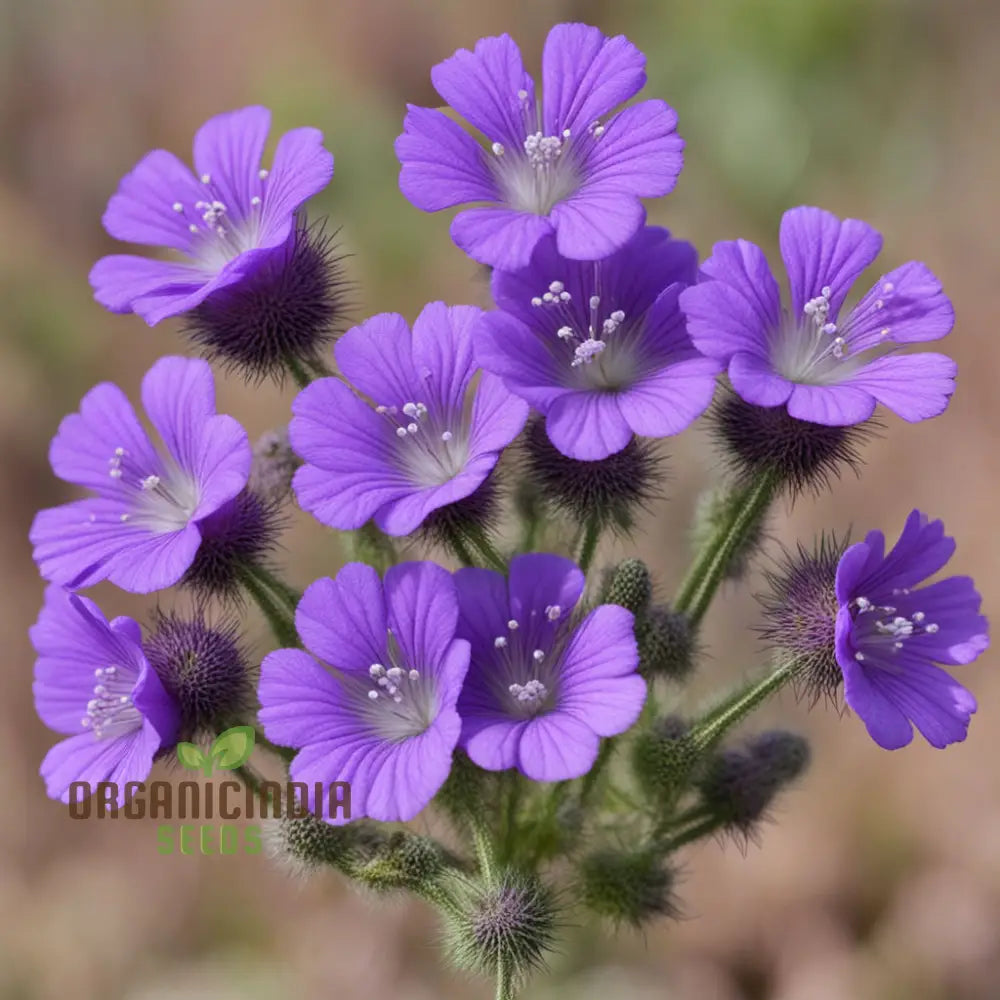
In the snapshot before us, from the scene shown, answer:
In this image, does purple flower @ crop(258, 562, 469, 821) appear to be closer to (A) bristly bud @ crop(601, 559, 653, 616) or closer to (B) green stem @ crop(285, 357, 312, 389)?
(A) bristly bud @ crop(601, 559, 653, 616)

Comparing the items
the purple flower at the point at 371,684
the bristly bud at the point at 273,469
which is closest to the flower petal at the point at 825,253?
the purple flower at the point at 371,684

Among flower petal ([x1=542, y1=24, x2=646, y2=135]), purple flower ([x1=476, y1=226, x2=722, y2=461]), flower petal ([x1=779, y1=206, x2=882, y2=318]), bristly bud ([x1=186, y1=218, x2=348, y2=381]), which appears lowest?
bristly bud ([x1=186, y1=218, x2=348, y2=381])

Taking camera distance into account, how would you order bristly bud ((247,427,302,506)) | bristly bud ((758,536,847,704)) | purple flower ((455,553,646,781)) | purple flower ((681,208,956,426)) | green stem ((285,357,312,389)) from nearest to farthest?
purple flower ((455,553,646,781)) → purple flower ((681,208,956,426)) → bristly bud ((758,536,847,704)) → green stem ((285,357,312,389)) → bristly bud ((247,427,302,506))

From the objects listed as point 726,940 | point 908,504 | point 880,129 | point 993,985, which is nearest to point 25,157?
point 880,129

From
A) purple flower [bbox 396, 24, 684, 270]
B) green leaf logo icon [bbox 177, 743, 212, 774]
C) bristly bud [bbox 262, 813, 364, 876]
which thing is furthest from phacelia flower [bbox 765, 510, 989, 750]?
green leaf logo icon [bbox 177, 743, 212, 774]

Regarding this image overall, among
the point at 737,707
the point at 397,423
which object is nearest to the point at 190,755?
the point at 397,423

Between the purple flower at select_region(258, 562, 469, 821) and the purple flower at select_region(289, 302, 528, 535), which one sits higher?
the purple flower at select_region(289, 302, 528, 535)

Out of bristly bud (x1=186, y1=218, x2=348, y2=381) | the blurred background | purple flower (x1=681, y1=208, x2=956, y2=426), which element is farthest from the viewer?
the blurred background
